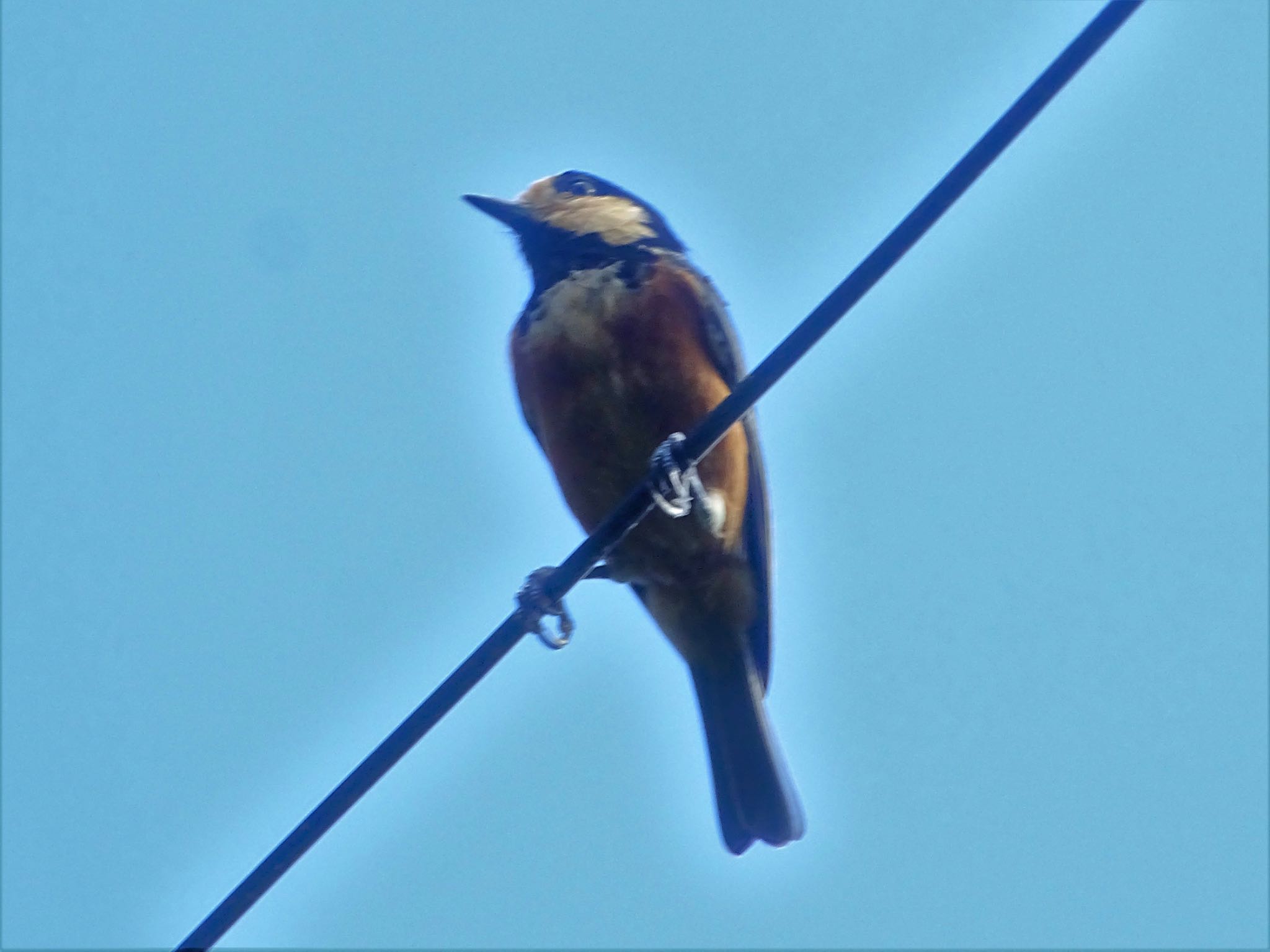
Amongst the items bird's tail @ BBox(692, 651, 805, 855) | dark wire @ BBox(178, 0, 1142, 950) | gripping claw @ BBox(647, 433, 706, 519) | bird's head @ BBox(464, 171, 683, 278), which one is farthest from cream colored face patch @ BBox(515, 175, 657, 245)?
dark wire @ BBox(178, 0, 1142, 950)

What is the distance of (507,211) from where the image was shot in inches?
247

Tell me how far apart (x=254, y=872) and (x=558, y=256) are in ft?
10.8

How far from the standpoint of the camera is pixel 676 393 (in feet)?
17.6

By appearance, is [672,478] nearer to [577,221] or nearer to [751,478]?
[751,478]

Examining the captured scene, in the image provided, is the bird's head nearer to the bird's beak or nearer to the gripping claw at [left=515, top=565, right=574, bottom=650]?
the bird's beak

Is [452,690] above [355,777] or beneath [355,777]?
above

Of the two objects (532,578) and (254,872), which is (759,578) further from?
(254,872)

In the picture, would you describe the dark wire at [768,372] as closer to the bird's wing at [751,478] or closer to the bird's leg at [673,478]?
the bird's leg at [673,478]

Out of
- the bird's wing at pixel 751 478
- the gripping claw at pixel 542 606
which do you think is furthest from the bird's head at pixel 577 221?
the gripping claw at pixel 542 606

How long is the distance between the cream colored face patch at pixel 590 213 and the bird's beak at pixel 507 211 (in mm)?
35

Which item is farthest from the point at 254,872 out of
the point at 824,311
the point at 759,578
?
the point at 759,578

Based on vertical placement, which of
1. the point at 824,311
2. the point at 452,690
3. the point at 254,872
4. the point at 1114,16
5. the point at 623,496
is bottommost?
the point at 254,872

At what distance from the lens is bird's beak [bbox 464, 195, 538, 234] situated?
621 centimetres

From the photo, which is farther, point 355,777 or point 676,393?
point 676,393
